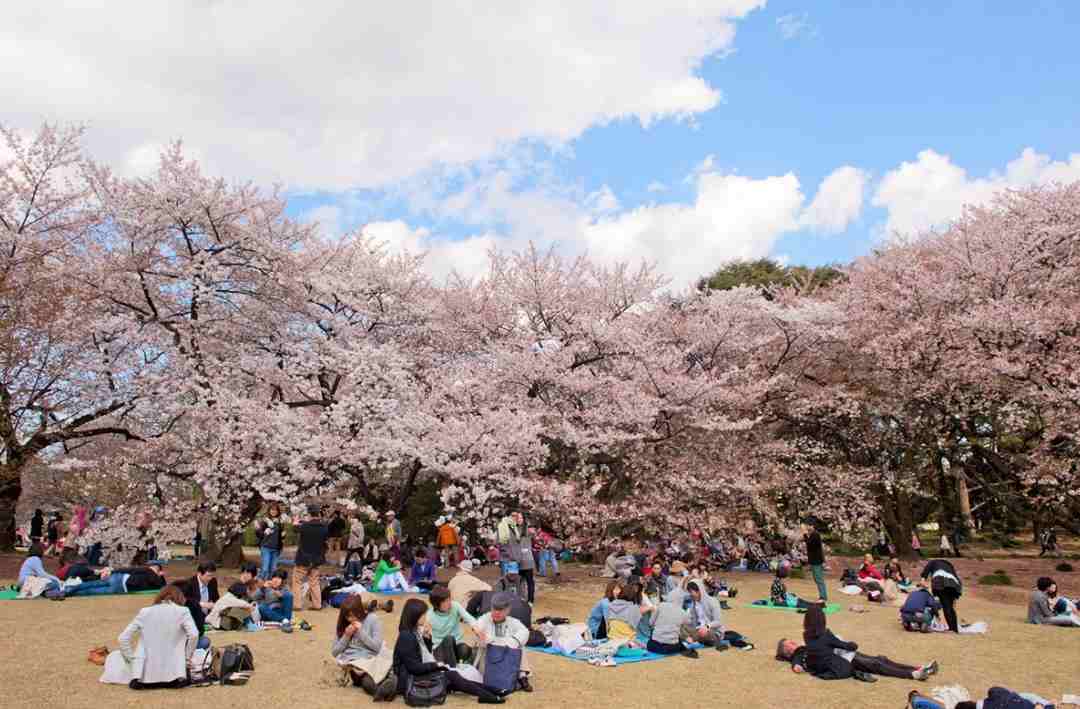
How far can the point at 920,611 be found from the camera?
11.0 m

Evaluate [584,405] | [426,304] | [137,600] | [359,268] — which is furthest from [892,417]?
[137,600]

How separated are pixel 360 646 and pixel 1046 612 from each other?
10665 mm

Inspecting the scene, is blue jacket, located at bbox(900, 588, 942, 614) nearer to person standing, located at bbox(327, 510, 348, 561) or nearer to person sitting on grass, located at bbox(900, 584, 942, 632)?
person sitting on grass, located at bbox(900, 584, 942, 632)

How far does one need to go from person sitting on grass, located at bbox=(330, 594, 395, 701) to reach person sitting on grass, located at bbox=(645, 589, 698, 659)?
3.43 meters

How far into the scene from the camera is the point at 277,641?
31.1ft

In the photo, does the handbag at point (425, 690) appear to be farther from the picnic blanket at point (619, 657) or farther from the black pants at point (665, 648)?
the black pants at point (665, 648)

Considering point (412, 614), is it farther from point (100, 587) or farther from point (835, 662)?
point (100, 587)

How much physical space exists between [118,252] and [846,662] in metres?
16.1

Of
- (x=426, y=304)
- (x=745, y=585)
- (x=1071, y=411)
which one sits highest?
(x=426, y=304)

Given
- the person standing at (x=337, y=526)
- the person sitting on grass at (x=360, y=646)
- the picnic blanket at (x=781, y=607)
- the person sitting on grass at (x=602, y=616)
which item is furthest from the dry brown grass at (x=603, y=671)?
the person standing at (x=337, y=526)

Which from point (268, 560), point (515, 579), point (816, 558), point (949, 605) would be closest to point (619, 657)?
point (515, 579)

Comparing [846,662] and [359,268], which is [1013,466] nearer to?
[846,662]

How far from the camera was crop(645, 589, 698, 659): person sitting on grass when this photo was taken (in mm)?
9117

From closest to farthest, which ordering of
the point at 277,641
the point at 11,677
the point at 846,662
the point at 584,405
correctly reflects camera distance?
the point at 11,677 < the point at 846,662 < the point at 277,641 < the point at 584,405
